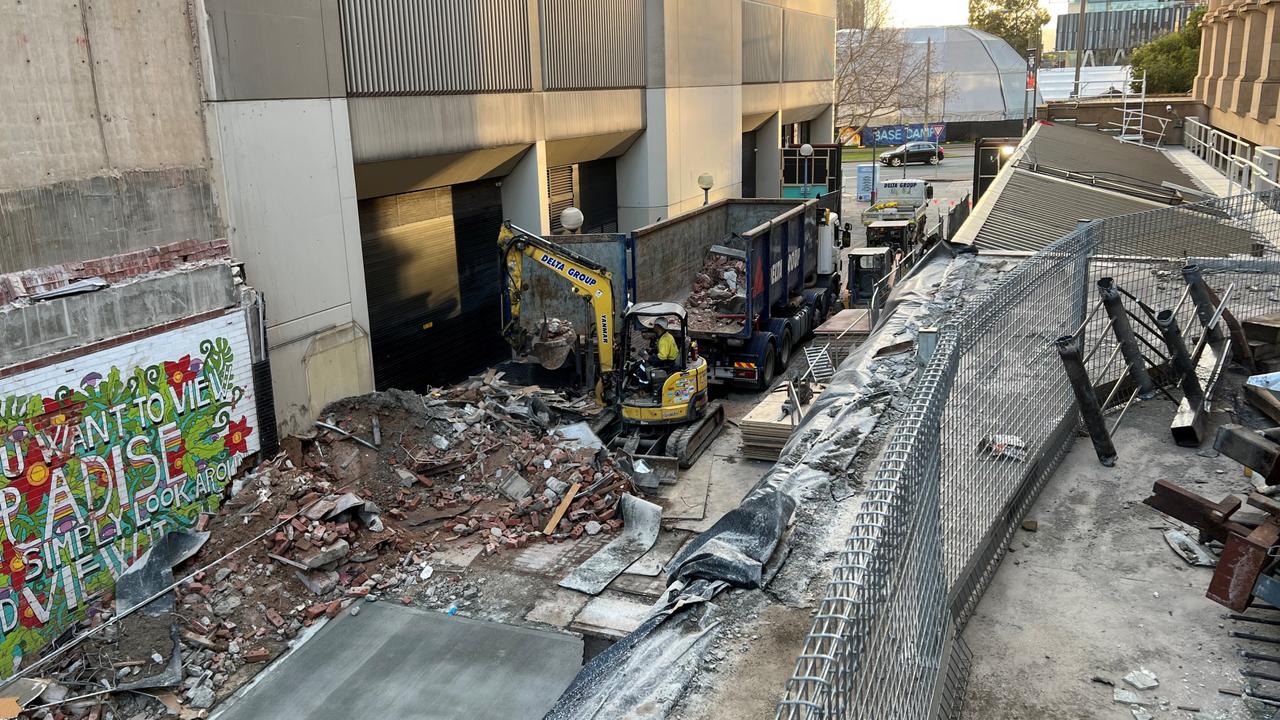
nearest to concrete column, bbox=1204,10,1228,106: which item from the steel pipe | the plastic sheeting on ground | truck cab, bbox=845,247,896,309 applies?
truck cab, bbox=845,247,896,309

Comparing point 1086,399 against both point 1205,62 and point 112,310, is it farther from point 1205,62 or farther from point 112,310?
point 1205,62

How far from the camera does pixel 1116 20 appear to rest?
372 ft

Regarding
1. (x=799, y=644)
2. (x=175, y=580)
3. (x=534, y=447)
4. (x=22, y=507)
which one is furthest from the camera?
(x=534, y=447)

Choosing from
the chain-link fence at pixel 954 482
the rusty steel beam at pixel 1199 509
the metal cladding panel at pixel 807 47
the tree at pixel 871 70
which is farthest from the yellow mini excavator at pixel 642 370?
the tree at pixel 871 70

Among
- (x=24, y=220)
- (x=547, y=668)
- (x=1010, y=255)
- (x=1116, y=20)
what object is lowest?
(x=547, y=668)

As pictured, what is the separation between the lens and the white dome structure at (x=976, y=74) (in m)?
72.9

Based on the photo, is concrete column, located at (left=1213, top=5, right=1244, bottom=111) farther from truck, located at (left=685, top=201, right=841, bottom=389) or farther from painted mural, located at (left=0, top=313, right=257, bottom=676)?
painted mural, located at (left=0, top=313, right=257, bottom=676)

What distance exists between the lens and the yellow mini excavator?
1477 centimetres

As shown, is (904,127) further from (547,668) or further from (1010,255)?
(547,668)

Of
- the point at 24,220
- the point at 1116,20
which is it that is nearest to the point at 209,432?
the point at 24,220

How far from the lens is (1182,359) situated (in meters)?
7.26

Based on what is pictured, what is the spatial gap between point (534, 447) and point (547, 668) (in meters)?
4.76

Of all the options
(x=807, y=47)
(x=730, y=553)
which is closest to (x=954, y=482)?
(x=730, y=553)

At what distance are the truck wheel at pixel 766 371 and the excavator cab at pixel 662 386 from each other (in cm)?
305
